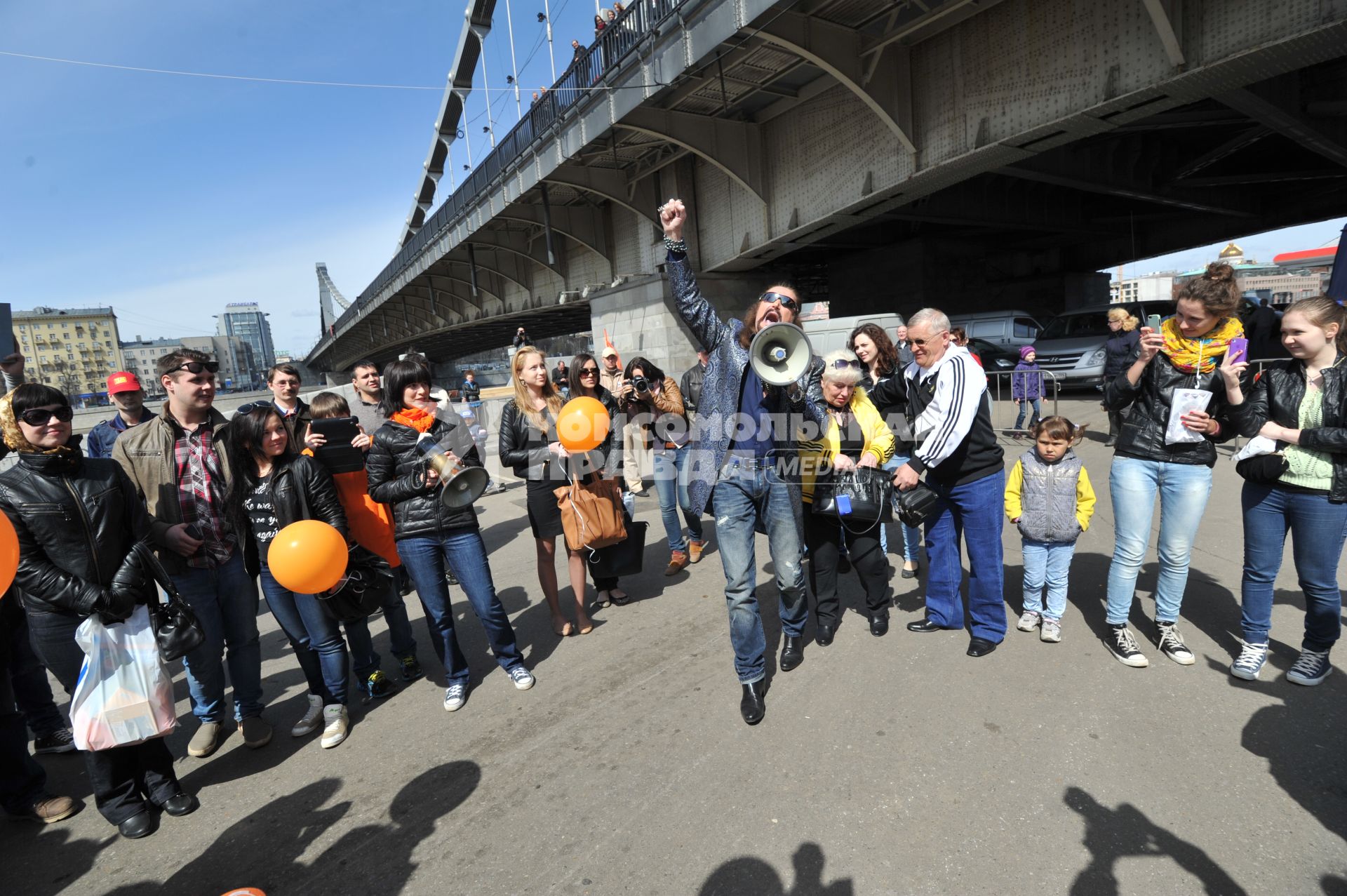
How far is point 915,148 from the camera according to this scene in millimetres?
10047

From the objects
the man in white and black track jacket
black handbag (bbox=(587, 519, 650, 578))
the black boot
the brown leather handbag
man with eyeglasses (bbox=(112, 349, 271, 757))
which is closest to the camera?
the black boot

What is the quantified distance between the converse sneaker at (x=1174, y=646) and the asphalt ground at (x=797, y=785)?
0.17 feet

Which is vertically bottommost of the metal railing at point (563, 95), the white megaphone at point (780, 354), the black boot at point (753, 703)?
the black boot at point (753, 703)

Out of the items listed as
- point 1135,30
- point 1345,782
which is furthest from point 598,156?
point 1345,782

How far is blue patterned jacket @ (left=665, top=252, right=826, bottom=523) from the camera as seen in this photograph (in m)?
3.10

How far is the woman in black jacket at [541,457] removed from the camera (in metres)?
4.06

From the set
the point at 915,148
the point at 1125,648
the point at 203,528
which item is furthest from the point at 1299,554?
the point at 915,148

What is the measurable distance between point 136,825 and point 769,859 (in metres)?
2.67

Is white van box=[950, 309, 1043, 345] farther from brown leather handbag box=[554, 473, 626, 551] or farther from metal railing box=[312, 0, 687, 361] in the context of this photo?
brown leather handbag box=[554, 473, 626, 551]

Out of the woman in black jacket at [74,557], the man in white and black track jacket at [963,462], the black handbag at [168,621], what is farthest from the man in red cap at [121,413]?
the man in white and black track jacket at [963,462]

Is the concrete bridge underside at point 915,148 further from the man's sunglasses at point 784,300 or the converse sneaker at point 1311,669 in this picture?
the man's sunglasses at point 784,300

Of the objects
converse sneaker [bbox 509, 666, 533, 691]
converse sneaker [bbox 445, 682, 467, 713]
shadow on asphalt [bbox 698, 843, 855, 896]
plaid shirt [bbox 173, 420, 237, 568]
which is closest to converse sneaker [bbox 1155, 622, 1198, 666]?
shadow on asphalt [bbox 698, 843, 855, 896]

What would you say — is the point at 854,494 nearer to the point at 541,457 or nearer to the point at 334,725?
the point at 541,457

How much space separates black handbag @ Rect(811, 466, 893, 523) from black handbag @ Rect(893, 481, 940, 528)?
11 centimetres
